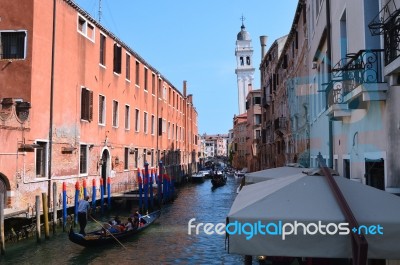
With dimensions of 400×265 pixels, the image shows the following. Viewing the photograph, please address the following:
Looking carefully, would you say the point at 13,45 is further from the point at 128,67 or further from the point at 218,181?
the point at 218,181

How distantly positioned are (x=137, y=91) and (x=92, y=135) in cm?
696

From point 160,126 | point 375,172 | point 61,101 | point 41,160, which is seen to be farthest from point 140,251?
point 160,126

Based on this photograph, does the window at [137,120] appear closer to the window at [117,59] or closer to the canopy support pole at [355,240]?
the window at [117,59]

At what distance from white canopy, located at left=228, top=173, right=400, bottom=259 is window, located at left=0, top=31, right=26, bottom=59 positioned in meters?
13.2

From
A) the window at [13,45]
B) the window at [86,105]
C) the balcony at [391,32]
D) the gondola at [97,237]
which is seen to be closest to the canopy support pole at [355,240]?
the balcony at [391,32]

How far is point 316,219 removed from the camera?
3092 millimetres

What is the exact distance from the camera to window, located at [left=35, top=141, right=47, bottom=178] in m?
14.4

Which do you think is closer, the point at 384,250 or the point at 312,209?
the point at 384,250

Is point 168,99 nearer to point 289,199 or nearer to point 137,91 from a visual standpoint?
point 137,91

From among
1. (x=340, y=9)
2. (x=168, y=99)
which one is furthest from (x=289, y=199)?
(x=168, y=99)

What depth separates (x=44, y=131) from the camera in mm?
14586

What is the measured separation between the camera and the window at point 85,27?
17.7 metres

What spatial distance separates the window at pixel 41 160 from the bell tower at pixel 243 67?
66.3 m

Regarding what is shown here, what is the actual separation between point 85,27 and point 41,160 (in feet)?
21.3
